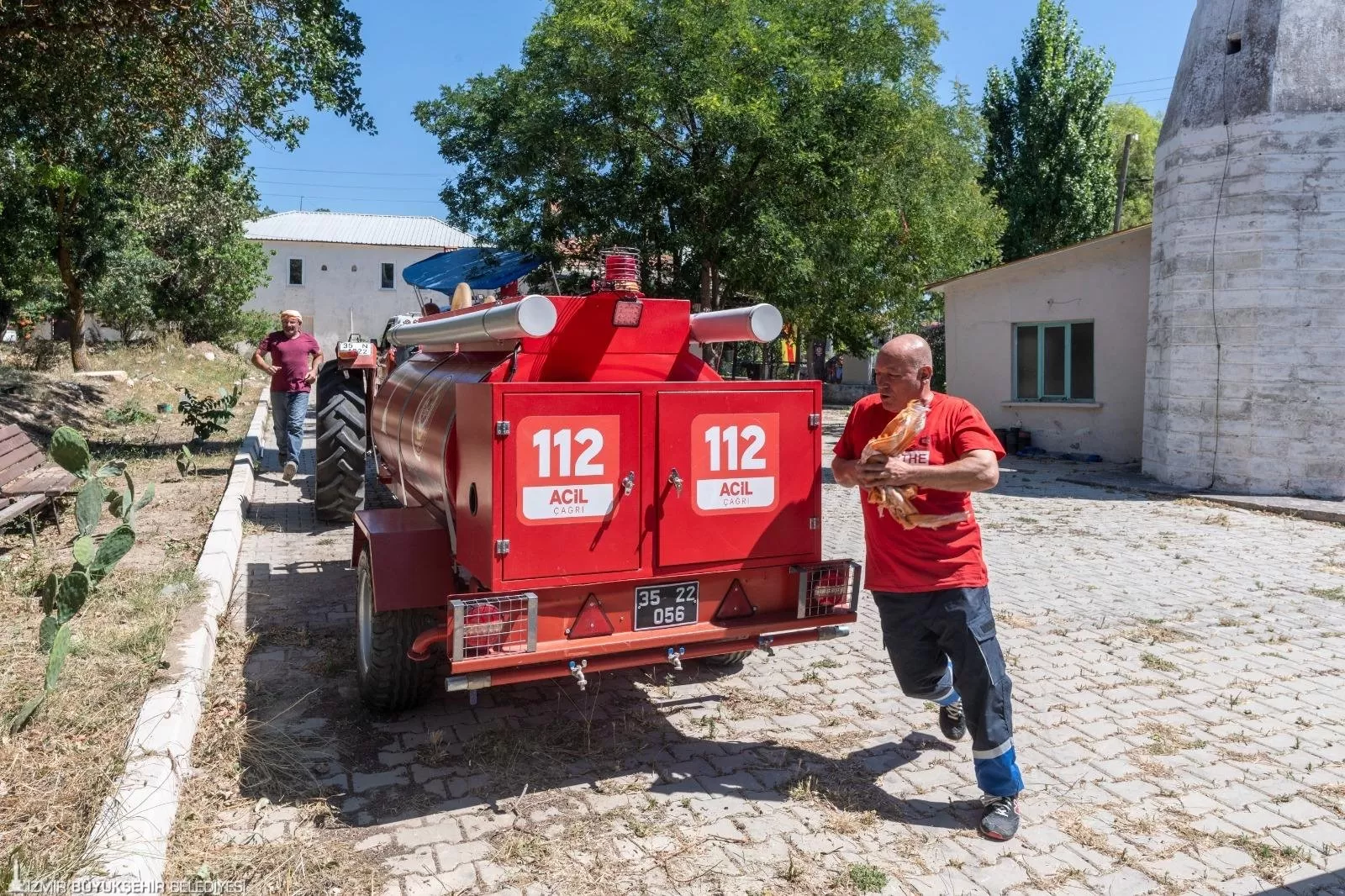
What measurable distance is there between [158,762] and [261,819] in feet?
1.46

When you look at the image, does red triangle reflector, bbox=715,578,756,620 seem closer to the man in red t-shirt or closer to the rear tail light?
the rear tail light

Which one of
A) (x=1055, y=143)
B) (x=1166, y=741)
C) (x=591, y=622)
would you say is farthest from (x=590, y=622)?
(x=1055, y=143)

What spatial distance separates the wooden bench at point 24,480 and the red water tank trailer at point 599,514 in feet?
12.7

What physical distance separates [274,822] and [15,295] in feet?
82.4

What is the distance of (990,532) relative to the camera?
9.85 m

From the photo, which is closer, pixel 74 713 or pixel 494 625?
pixel 494 625

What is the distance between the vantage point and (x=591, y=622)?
4121mm

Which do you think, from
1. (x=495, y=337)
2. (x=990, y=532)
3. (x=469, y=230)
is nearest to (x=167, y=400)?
(x=469, y=230)

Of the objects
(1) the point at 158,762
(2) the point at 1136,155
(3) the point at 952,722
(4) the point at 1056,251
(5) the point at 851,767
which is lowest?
(5) the point at 851,767

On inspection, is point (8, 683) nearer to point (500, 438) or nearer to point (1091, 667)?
point (500, 438)

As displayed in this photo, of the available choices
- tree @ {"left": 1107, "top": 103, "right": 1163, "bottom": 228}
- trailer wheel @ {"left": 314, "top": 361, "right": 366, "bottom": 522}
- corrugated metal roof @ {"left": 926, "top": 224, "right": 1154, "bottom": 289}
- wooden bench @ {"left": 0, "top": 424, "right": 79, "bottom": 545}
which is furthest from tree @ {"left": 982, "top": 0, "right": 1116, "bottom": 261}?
wooden bench @ {"left": 0, "top": 424, "right": 79, "bottom": 545}

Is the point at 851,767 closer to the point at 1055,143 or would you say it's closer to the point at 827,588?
the point at 827,588

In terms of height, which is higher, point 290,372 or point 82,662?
point 290,372

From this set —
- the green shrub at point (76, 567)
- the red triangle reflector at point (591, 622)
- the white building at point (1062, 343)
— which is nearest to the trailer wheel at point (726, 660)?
the red triangle reflector at point (591, 622)
